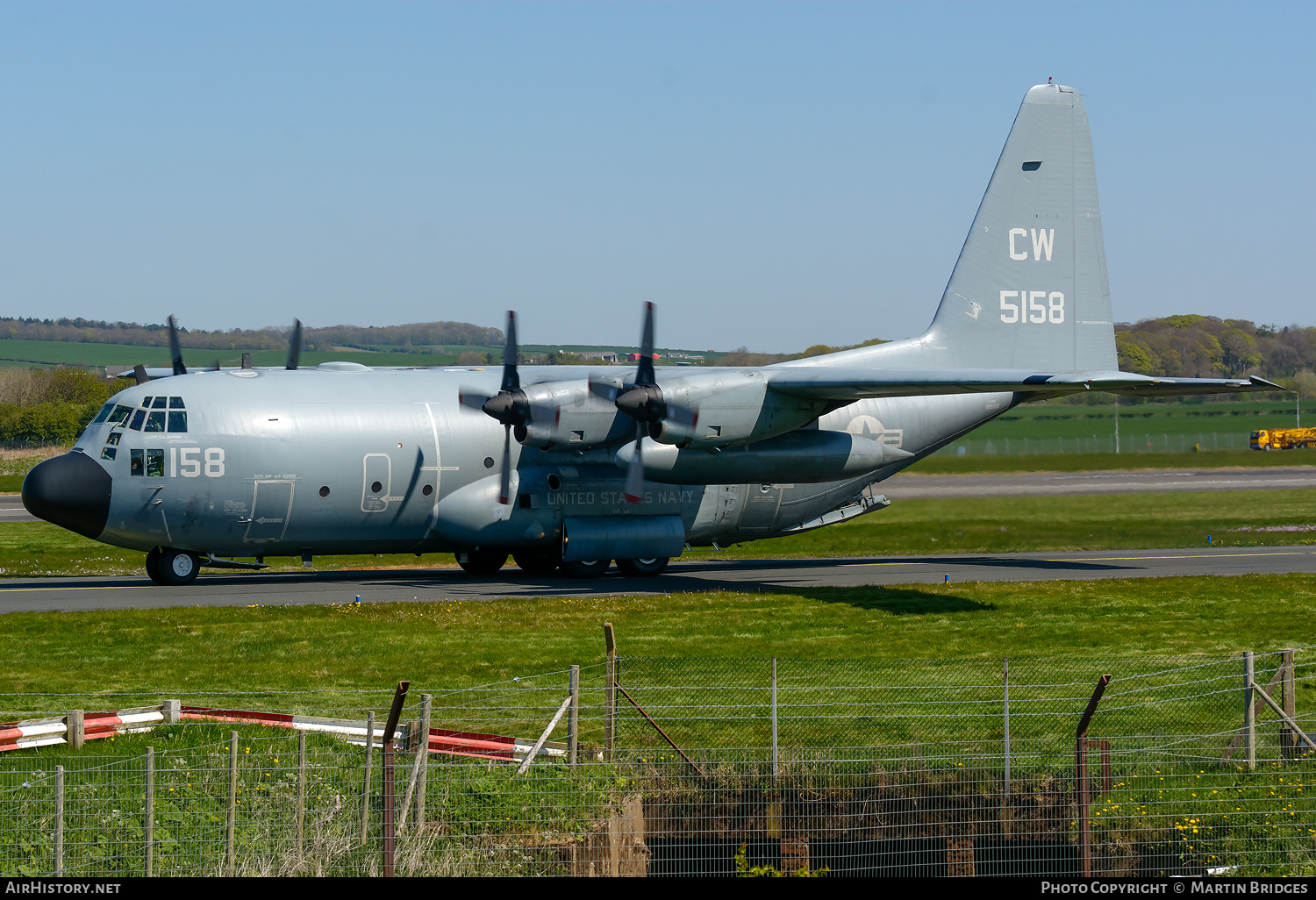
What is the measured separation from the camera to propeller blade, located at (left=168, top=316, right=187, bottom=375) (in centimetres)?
2917

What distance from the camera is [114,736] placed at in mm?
14633

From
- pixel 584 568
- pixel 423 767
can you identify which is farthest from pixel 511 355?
pixel 423 767

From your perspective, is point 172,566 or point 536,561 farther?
point 536,561

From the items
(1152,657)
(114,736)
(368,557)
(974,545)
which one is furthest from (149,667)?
(974,545)

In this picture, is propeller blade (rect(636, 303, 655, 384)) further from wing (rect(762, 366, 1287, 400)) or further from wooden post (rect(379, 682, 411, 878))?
wooden post (rect(379, 682, 411, 878))

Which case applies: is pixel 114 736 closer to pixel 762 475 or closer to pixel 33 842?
pixel 33 842

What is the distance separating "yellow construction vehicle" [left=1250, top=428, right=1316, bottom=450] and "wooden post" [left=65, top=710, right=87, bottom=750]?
7683 cm

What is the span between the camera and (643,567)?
30.6 m

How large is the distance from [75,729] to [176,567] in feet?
47.0

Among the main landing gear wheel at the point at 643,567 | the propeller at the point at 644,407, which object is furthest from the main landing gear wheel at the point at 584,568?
the propeller at the point at 644,407

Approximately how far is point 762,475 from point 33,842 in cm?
1827

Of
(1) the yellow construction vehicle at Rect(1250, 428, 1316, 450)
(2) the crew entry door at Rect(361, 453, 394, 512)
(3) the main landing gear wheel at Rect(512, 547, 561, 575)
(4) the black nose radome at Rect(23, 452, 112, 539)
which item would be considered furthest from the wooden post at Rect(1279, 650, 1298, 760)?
(1) the yellow construction vehicle at Rect(1250, 428, 1316, 450)

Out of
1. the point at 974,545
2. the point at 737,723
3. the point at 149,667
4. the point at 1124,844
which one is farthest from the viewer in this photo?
the point at 974,545

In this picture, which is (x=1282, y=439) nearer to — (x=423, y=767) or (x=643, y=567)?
(x=643, y=567)
